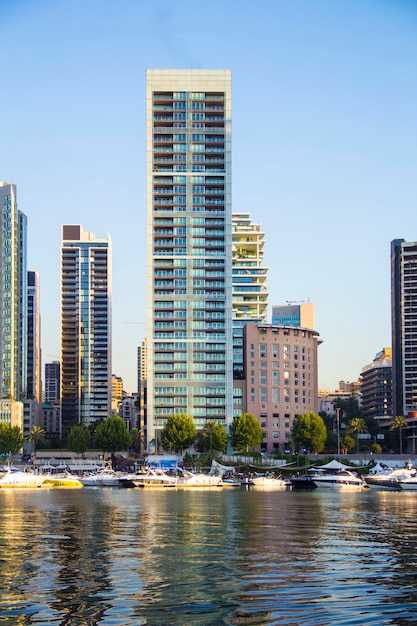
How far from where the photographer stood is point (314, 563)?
48.9m

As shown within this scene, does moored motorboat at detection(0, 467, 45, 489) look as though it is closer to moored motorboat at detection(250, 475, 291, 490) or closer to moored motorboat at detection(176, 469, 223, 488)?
moored motorboat at detection(176, 469, 223, 488)

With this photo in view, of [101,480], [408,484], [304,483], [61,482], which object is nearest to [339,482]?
[304,483]

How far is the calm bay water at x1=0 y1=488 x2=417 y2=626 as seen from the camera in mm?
35125

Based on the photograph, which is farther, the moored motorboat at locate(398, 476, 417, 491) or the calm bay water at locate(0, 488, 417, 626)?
the moored motorboat at locate(398, 476, 417, 491)

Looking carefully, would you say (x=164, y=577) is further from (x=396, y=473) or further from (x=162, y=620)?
(x=396, y=473)

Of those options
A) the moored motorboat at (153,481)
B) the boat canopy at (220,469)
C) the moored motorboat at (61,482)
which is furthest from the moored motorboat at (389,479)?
the moored motorboat at (61,482)

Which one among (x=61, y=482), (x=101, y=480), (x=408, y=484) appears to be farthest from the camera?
(x=101, y=480)

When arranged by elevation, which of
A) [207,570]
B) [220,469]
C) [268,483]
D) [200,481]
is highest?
[207,570]

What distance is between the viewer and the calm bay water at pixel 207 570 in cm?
3512

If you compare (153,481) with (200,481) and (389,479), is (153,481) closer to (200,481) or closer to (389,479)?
(200,481)

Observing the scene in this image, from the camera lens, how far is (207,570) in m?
46.5

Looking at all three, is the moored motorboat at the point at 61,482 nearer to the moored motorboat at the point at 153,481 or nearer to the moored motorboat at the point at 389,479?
the moored motorboat at the point at 153,481

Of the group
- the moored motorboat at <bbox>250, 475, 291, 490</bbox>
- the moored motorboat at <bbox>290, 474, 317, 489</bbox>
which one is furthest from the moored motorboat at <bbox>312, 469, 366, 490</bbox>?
the moored motorboat at <bbox>250, 475, 291, 490</bbox>

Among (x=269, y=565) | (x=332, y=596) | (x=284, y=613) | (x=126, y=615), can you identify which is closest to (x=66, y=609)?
(x=126, y=615)
